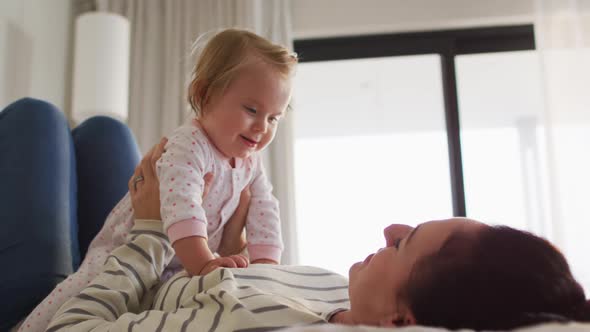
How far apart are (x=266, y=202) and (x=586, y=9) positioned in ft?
9.49

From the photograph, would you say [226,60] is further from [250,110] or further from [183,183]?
[183,183]

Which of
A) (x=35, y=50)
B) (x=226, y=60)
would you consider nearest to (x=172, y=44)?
(x=35, y=50)

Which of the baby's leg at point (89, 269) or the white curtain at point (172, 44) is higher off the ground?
the white curtain at point (172, 44)

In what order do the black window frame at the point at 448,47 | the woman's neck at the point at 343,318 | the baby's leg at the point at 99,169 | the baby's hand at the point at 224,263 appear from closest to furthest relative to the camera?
the woman's neck at the point at 343,318 → the baby's hand at the point at 224,263 → the baby's leg at the point at 99,169 → the black window frame at the point at 448,47

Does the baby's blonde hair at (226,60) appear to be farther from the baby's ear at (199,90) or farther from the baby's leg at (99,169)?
the baby's leg at (99,169)

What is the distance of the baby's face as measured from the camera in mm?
1344

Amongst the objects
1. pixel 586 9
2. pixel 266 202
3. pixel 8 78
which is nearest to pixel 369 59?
pixel 586 9

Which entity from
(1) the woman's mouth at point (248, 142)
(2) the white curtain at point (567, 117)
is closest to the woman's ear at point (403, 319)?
(1) the woman's mouth at point (248, 142)

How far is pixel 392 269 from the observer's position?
0.71 metres

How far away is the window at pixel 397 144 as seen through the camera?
3.92 metres

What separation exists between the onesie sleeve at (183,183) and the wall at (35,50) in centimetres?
178

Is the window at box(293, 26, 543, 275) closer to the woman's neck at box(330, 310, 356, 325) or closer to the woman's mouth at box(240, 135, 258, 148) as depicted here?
the woman's mouth at box(240, 135, 258, 148)

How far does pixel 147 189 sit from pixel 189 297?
418 millimetres

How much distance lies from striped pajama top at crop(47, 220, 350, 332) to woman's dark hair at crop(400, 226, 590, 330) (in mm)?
192
